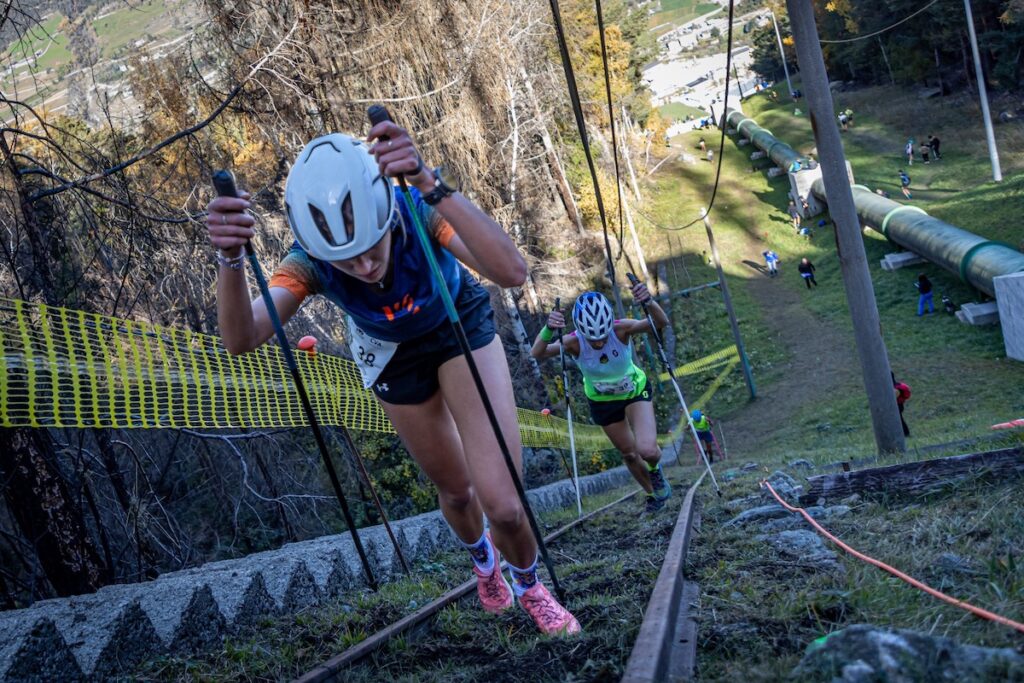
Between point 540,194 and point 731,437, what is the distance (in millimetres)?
9472

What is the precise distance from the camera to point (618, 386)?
10.9 metres

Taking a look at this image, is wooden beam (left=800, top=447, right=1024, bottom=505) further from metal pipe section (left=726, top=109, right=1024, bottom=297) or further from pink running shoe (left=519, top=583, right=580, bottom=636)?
metal pipe section (left=726, top=109, right=1024, bottom=297)

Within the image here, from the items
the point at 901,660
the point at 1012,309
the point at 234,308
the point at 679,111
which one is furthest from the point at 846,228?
the point at 679,111

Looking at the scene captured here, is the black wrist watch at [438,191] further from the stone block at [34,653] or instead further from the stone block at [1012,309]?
the stone block at [1012,309]

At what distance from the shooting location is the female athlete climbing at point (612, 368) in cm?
1062

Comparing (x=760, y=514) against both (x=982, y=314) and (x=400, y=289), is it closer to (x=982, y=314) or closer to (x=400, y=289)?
(x=400, y=289)

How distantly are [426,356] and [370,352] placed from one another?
0.28m

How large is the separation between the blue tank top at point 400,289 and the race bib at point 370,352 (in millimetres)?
85

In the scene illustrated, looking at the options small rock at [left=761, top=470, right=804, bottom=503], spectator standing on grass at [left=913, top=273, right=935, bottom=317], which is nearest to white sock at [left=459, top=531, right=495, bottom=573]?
small rock at [left=761, top=470, right=804, bottom=503]

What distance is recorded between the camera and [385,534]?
9609mm

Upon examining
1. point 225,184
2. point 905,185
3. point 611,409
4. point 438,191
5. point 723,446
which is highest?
point 225,184

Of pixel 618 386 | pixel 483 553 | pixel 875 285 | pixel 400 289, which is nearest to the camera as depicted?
pixel 400 289

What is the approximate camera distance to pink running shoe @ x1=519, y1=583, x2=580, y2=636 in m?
5.03

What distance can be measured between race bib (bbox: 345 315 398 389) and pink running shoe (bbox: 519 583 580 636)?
4.40ft
